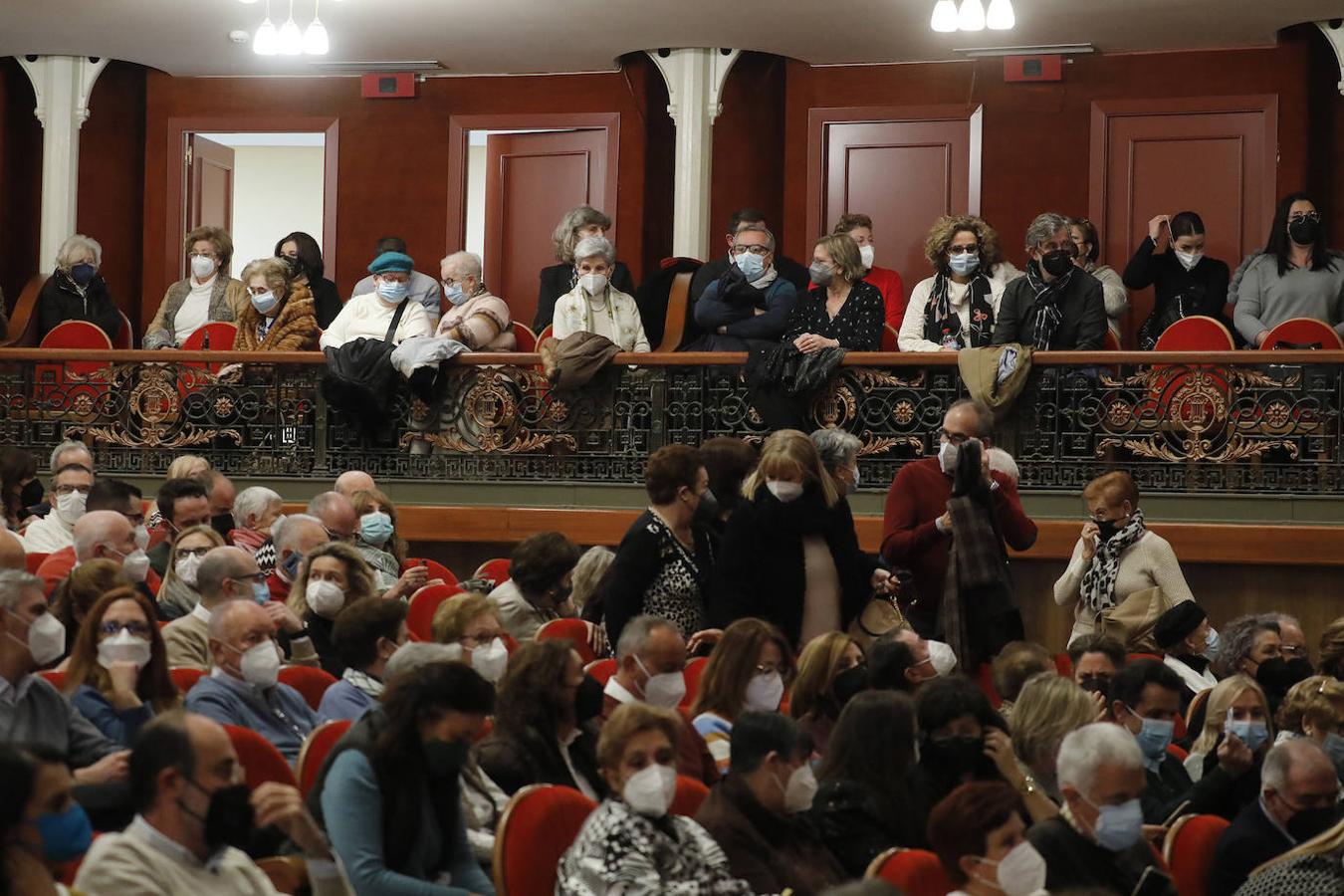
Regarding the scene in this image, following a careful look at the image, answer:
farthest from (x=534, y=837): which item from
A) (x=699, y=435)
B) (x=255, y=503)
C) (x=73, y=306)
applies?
(x=73, y=306)

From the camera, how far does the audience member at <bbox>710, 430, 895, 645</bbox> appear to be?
5.84 metres

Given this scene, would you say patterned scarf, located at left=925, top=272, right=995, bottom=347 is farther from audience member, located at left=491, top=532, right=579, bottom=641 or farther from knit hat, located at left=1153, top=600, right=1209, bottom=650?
audience member, located at left=491, top=532, right=579, bottom=641

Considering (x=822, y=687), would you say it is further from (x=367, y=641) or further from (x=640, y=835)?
(x=640, y=835)

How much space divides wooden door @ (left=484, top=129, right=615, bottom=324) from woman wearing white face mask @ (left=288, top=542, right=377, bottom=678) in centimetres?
701

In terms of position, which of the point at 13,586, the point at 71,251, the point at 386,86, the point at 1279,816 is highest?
the point at 386,86

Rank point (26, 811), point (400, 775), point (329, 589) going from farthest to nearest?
1. point (329, 589)
2. point (400, 775)
3. point (26, 811)

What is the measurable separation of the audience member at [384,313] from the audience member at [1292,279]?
4.02m

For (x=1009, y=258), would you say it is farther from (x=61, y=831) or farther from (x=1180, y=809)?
(x=61, y=831)

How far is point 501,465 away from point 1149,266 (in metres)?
3.65

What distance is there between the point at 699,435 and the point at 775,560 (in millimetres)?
3175

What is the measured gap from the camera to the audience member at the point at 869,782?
13.9 ft

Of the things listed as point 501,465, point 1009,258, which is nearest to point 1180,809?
point 501,465

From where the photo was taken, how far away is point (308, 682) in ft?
16.8

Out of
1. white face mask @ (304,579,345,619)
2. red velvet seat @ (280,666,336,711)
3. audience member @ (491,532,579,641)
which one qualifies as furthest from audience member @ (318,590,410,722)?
audience member @ (491,532,579,641)
